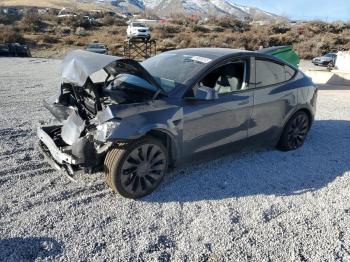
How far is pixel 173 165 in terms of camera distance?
15.4 feet

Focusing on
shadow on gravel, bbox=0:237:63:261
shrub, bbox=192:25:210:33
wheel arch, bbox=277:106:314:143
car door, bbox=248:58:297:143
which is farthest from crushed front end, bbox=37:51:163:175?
shrub, bbox=192:25:210:33

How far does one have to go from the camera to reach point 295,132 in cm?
612

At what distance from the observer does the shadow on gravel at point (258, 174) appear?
464 centimetres

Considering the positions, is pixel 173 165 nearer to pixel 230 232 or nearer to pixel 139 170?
pixel 139 170

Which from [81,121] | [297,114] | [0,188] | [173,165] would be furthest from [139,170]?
[297,114]

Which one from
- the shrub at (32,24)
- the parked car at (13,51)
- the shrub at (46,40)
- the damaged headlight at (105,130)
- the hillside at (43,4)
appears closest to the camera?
the damaged headlight at (105,130)

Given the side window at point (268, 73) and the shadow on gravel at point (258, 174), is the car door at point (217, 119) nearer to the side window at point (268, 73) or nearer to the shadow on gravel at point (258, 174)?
the side window at point (268, 73)

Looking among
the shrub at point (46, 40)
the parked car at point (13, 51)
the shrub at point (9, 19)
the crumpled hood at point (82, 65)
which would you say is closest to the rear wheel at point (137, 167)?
the crumpled hood at point (82, 65)

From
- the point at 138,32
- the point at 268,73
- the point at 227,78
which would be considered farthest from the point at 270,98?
the point at 138,32

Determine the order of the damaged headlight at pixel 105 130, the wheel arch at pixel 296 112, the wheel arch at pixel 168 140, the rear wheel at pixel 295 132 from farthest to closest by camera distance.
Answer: the rear wheel at pixel 295 132 → the wheel arch at pixel 296 112 → the wheel arch at pixel 168 140 → the damaged headlight at pixel 105 130

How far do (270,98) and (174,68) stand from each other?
1.44m

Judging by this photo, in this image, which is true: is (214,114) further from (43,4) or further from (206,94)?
(43,4)

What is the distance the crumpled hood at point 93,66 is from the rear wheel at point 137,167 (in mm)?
728

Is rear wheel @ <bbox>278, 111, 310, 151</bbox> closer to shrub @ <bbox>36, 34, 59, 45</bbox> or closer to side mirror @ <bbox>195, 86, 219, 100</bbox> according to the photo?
side mirror @ <bbox>195, 86, 219, 100</bbox>
